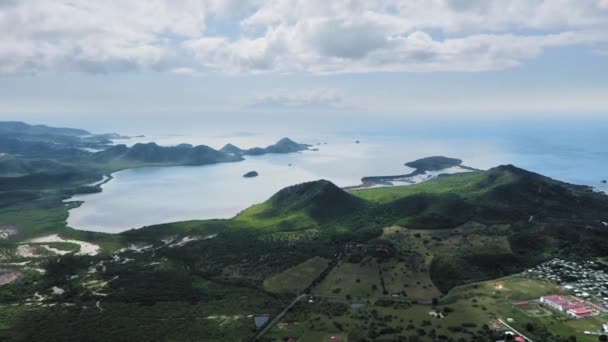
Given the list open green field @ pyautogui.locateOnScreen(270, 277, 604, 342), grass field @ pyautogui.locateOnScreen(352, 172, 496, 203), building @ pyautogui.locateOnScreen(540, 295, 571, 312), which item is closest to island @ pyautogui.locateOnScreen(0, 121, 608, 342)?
open green field @ pyautogui.locateOnScreen(270, 277, 604, 342)

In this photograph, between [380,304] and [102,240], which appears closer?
[380,304]

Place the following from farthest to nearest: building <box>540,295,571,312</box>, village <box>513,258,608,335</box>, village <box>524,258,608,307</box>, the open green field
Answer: village <box>524,258,608,307</box>
building <box>540,295,571,312</box>
village <box>513,258,608,335</box>
the open green field

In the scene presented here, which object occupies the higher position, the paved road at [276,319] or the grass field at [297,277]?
the grass field at [297,277]

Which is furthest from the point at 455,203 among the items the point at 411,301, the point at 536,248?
the point at 411,301

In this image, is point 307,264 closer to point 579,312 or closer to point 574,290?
point 579,312

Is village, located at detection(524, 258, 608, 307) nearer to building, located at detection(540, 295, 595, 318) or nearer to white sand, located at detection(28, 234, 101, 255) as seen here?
building, located at detection(540, 295, 595, 318)

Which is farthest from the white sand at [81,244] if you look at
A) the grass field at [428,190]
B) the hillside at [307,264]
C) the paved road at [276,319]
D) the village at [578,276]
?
the village at [578,276]

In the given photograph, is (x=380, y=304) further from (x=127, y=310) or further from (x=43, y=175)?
(x=43, y=175)

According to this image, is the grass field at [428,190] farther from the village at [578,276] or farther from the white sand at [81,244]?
the white sand at [81,244]
